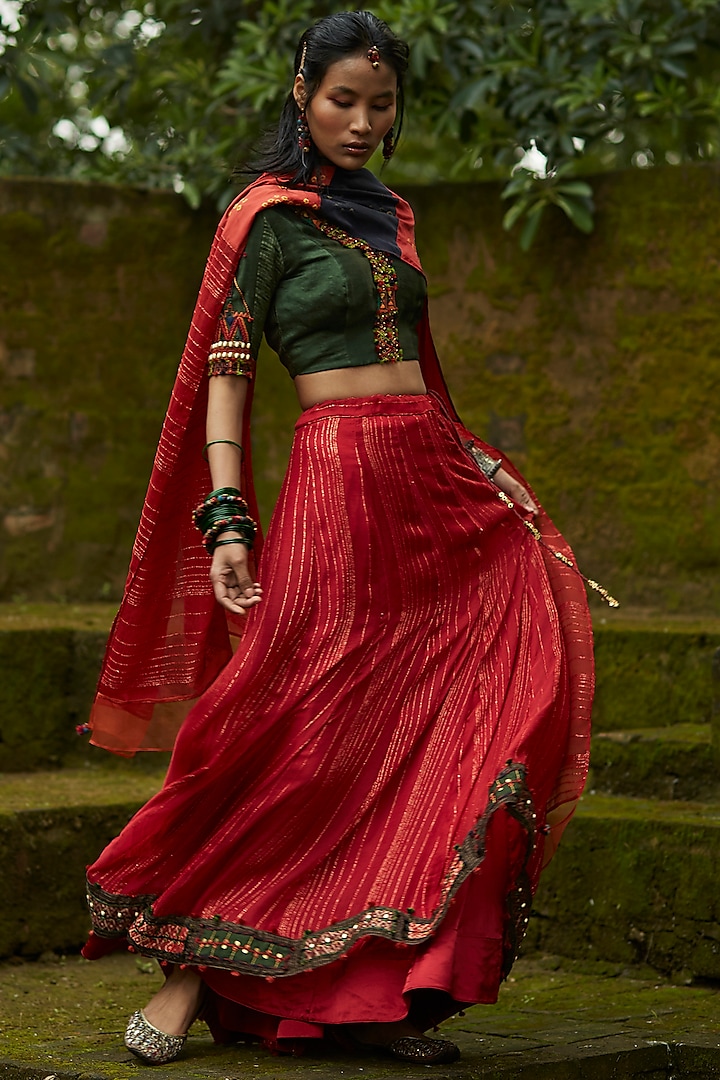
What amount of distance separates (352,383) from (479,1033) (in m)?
1.35

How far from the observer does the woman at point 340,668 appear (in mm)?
2936

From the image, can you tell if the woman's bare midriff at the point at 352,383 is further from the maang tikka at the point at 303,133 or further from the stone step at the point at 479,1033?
the stone step at the point at 479,1033

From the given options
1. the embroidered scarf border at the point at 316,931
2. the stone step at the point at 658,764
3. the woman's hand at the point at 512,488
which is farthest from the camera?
the stone step at the point at 658,764

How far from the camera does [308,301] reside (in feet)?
10.2

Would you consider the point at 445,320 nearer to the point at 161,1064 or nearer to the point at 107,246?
the point at 107,246

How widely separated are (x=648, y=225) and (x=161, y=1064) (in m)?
3.67

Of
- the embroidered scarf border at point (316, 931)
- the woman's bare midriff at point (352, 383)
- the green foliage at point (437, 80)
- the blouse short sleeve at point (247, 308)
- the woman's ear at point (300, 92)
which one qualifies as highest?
the green foliage at point (437, 80)

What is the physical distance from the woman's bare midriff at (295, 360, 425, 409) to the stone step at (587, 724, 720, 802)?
5.54 feet

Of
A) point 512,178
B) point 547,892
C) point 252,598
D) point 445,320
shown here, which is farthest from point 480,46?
point 252,598

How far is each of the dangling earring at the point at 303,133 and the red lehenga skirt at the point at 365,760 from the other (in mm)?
495

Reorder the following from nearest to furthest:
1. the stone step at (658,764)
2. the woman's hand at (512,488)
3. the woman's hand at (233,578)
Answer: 1. the woman's hand at (233,578)
2. the woman's hand at (512,488)
3. the stone step at (658,764)

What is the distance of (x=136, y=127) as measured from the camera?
7.64m

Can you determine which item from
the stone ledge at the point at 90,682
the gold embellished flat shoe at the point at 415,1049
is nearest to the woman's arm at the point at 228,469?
the gold embellished flat shoe at the point at 415,1049

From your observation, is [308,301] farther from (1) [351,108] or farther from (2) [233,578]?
(2) [233,578]
